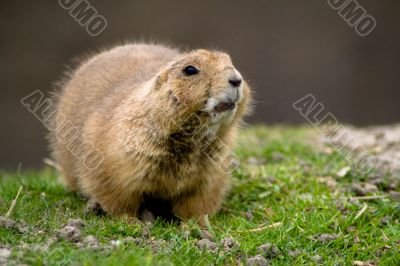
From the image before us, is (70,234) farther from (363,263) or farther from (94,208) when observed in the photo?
(363,263)

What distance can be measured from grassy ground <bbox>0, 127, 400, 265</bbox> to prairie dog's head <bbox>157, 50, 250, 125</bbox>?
0.96 metres

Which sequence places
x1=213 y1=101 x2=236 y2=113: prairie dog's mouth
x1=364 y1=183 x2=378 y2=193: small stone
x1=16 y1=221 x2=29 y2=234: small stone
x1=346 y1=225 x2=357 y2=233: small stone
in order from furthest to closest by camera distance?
x1=364 y1=183 x2=378 y2=193: small stone < x1=346 y1=225 x2=357 y2=233: small stone < x1=213 y1=101 x2=236 y2=113: prairie dog's mouth < x1=16 y1=221 x2=29 y2=234: small stone

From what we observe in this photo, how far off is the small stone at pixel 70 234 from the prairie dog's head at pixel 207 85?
55.5 inches

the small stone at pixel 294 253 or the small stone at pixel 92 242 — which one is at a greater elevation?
the small stone at pixel 294 253

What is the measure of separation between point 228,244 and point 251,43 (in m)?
11.0

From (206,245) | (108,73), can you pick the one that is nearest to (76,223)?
(206,245)

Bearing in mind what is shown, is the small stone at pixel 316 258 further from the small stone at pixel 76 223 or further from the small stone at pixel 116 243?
the small stone at pixel 76 223

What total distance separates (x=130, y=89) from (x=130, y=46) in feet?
4.92

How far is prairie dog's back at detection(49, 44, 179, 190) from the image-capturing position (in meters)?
6.68

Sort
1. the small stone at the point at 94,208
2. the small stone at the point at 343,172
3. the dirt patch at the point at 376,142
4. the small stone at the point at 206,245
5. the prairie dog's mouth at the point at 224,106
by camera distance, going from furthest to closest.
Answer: the dirt patch at the point at 376,142
the small stone at the point at 343,172
the small stone at the point at 94,208
the prairie dog's mouth at the point at 224,106
the small stone at the point at 206,245

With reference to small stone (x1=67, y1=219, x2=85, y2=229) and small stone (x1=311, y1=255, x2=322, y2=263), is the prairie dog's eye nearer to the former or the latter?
small stone (x1=67, y1=219, x2=85, y2=229)

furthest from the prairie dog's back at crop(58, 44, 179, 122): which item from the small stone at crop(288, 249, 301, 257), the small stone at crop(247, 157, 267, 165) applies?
the small stone at crop(288, 249, 301, 257)

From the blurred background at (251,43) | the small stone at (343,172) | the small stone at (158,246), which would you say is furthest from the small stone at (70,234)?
the blurred background at (251,43)

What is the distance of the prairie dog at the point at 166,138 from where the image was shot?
554 centimetres
